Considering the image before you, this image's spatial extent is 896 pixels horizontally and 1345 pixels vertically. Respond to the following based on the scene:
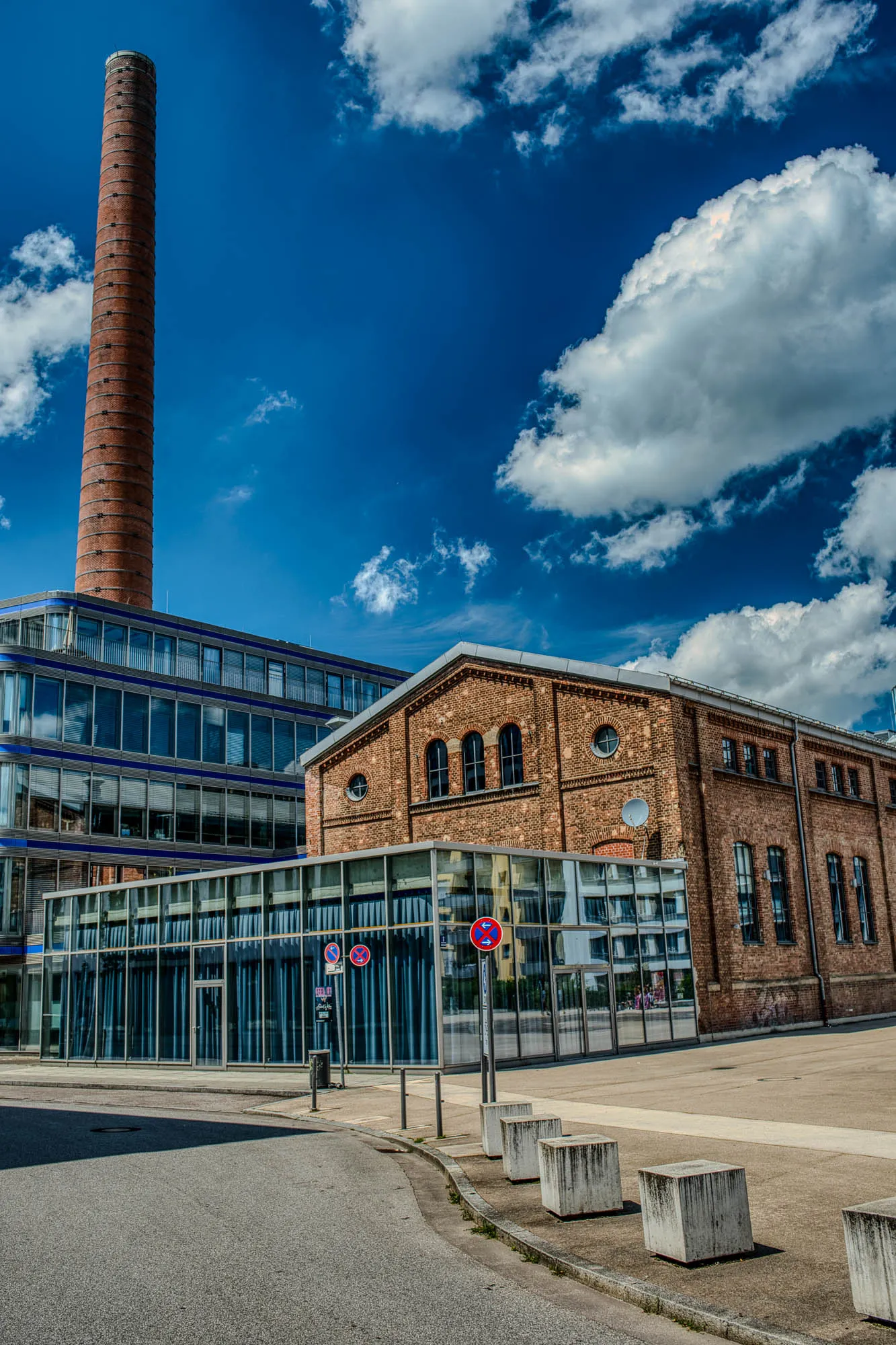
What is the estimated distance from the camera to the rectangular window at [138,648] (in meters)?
50.0

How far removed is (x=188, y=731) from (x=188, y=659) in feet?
13.8

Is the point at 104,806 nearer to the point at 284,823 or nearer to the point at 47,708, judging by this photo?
the point at 47,708

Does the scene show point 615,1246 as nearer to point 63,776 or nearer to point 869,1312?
point 869,1312

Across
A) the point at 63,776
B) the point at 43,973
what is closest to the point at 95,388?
the point at 63,776

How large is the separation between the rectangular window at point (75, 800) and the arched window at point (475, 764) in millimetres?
18946

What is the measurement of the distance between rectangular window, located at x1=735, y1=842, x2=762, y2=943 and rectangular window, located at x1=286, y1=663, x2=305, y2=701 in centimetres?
3081

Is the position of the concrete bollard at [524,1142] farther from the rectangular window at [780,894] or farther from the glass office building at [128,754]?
the glass office building at [128,754]

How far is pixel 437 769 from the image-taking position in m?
33.9

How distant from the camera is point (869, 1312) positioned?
5.84 metres

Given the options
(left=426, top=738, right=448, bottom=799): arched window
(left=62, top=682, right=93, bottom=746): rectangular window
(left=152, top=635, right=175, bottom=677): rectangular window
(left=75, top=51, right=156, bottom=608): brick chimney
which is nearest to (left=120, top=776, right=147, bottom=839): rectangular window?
(left=62, top=682, right=93, bottom=746): rectangular window

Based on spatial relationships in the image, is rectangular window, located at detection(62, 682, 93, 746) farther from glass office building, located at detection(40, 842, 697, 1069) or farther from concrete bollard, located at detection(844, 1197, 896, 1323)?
concrete bollard, located at detection(844, 1197, 896, 1323)

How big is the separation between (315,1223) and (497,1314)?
9.75 ft

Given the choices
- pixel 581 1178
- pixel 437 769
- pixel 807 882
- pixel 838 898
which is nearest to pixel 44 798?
pixel 437 769

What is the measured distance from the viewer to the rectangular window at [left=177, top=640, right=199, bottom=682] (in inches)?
2056
